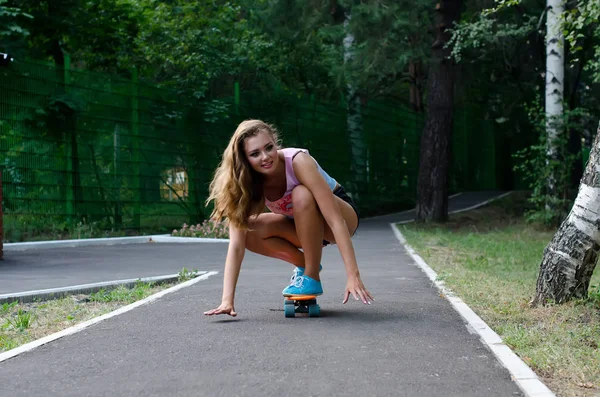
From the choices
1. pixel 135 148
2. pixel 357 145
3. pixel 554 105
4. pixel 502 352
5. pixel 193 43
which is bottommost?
pixel 502 352

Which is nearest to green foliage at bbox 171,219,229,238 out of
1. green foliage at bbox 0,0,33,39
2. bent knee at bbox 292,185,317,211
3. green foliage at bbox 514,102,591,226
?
green foliage at bbox 0,0,33,39

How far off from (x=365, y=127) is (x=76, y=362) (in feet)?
63.1

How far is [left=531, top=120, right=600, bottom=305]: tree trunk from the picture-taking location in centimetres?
625

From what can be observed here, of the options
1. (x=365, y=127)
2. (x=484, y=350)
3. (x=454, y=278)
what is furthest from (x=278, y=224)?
(x=365, y=127)

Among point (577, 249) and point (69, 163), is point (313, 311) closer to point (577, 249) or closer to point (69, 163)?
point (577, 249)

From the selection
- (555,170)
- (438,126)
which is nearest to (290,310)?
(555,170)

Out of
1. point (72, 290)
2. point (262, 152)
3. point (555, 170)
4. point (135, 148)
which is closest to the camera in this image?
point (262, 152)

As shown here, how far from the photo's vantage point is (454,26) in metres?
18.8

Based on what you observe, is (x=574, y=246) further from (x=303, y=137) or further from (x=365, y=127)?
(x=365, y=127)

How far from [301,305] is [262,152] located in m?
1.17

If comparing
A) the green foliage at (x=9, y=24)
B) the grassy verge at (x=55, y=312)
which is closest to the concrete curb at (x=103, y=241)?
the green foliage at (x=9, y=24)

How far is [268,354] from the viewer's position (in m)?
4.60

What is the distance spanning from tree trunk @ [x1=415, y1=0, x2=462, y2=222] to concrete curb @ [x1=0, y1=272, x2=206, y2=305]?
11900 millimetres

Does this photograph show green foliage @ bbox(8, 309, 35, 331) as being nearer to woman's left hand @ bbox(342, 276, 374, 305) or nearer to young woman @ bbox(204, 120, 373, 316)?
young woman @ bbox(204, 120, 373, 316)
